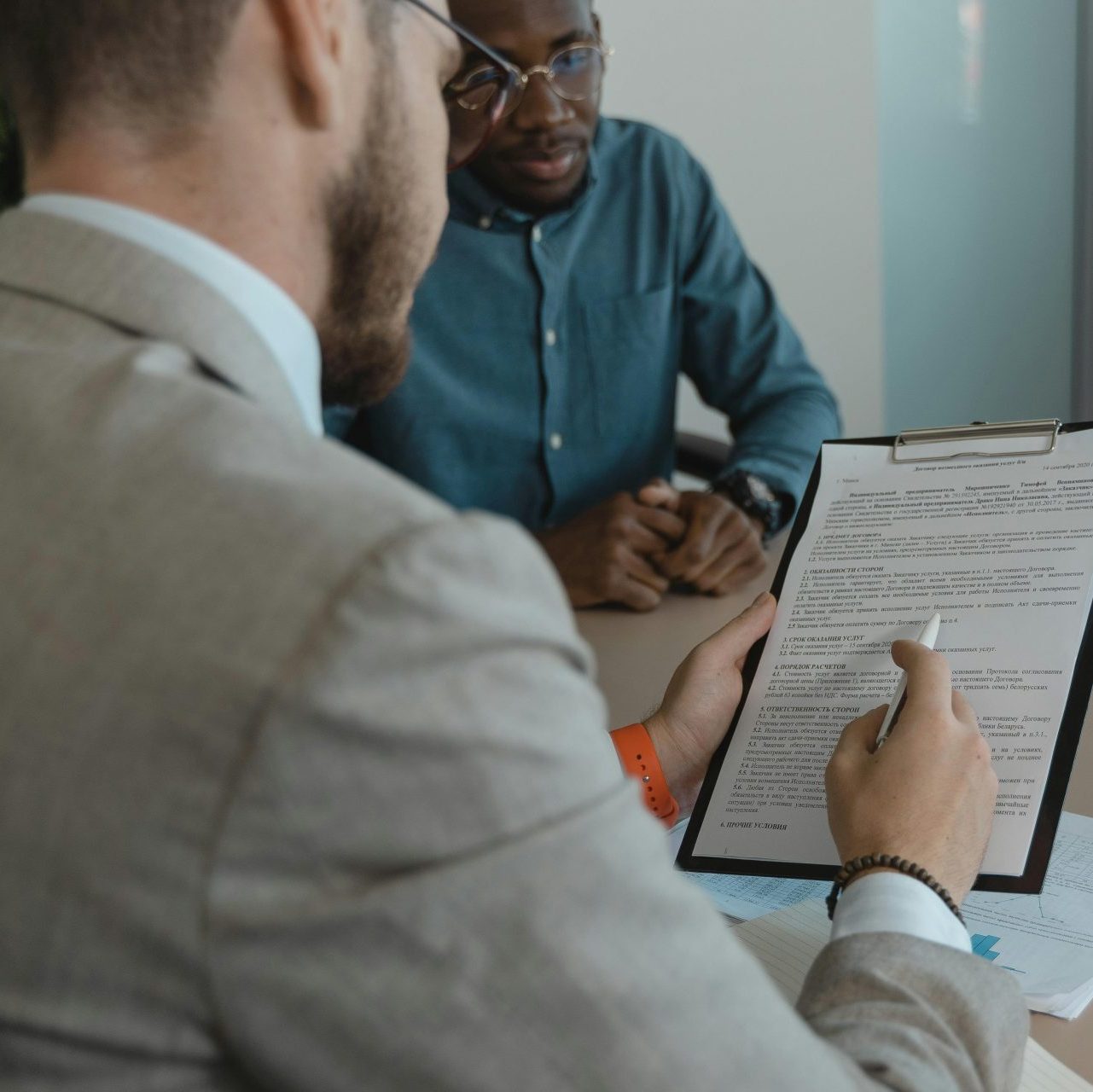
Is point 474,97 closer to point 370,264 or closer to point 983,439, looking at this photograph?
point 370,264

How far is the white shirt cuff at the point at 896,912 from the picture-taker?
0.65 m

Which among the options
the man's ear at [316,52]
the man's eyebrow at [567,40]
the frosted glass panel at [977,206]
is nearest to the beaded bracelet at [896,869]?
the man's ear at [316,52]

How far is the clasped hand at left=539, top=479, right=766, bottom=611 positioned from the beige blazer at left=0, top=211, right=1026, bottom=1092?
989 millimetres

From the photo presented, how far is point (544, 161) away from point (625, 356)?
1.05ft

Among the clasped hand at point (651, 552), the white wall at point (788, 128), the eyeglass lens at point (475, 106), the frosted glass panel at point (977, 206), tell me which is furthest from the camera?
the frosted glass panel at point (977, 206)

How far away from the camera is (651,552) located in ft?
4.97

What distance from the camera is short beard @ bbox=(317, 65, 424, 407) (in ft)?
2.36

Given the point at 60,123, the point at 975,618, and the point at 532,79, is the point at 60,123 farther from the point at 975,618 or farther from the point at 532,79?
the point at 532,79

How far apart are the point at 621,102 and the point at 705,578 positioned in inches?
62.4

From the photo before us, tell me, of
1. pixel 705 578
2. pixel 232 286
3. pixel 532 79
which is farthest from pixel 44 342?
pixel 532 79

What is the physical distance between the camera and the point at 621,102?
2.73 m

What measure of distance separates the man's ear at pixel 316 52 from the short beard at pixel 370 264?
0.13 ft

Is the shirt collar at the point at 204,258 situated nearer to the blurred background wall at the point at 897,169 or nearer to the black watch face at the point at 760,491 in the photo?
the black watch face at the point at 760,491

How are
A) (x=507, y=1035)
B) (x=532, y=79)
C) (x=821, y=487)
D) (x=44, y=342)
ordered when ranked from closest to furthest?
(x=507, y=1035) < (x=44, y=342) < (x=821, y=487) < (x=532, y=79)
